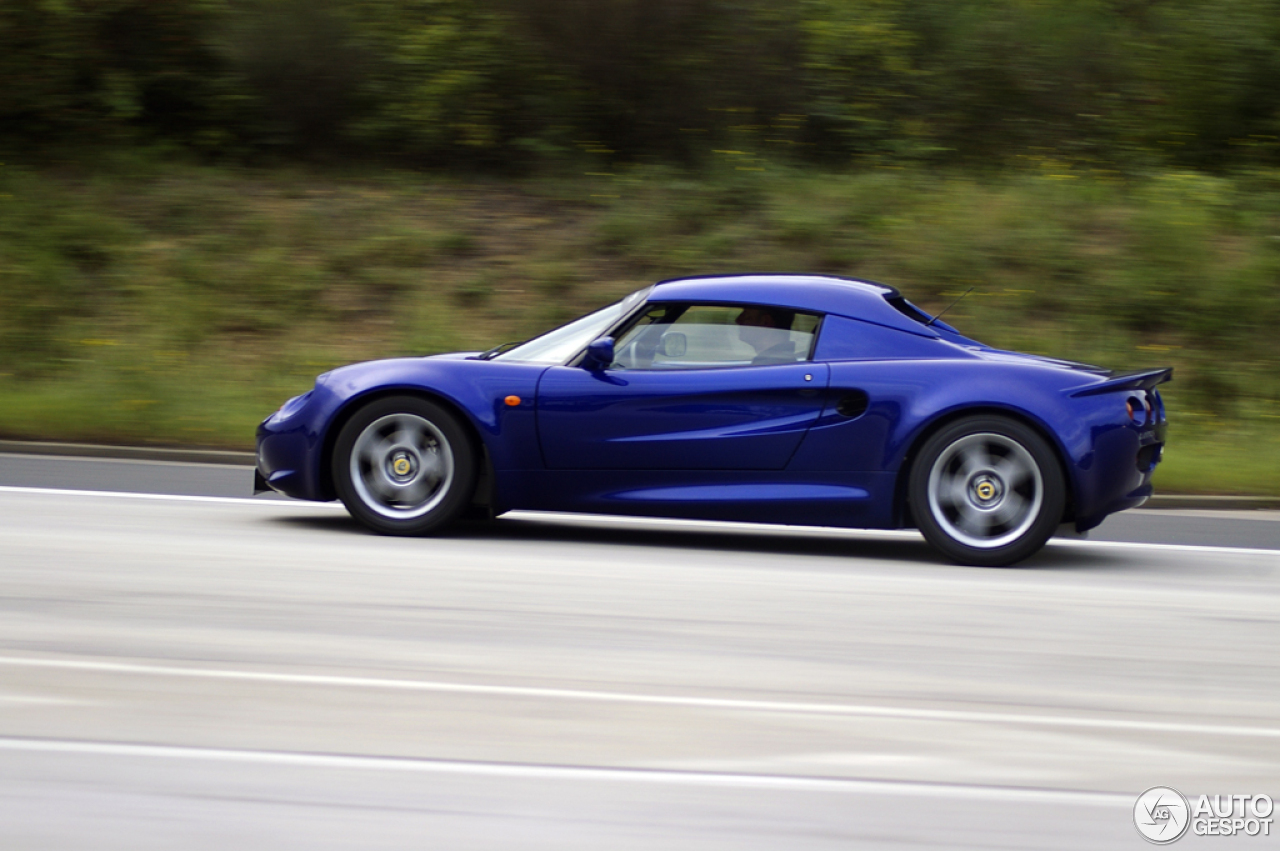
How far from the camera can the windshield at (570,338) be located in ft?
20.1

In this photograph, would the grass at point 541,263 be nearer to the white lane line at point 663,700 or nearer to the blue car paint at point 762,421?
the blue car paint at point 762,421

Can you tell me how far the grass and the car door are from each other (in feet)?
16.9

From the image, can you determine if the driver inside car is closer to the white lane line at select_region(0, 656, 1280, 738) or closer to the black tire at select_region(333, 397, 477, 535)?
the black tire at select_region(333, 397, 477, 535)

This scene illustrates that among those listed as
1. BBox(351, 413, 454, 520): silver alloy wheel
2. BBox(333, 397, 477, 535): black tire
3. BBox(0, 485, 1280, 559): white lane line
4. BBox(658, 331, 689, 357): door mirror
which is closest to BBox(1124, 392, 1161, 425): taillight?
BBox(0, 485, 1280, 559): white lane line

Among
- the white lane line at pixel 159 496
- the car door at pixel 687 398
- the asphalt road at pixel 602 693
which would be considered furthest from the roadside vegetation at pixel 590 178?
the asphalt road at pixel 602 693

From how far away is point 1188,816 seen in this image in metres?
2.90

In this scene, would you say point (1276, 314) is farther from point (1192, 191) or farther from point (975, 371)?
point (975, 371)

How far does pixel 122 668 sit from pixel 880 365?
3.46m

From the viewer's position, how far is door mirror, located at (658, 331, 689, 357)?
6.00 m

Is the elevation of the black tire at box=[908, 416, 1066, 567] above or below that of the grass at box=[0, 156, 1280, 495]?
below

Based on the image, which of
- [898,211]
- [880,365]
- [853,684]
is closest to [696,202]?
[898,211]

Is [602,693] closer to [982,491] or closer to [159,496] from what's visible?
[982,491]

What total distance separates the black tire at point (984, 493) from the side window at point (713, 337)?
781mm

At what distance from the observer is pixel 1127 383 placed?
5.74 m
